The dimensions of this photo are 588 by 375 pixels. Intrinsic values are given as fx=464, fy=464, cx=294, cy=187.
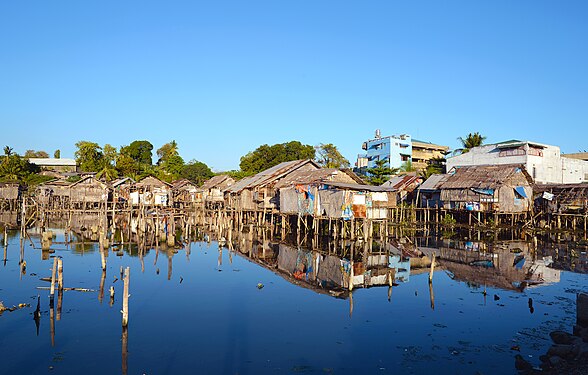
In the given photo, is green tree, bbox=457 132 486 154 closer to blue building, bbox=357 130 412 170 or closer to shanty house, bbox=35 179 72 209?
blue building, bbox=357 130 412 170

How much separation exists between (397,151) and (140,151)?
3555 centimetres

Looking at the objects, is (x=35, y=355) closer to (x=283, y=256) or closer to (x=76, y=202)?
(x=283, y=256)

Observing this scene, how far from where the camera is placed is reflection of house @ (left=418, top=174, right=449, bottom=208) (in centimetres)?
3514

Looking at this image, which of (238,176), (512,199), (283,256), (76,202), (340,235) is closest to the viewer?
(283,256)

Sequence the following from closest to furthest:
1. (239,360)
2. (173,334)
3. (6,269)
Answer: (239,360) → (173,334) → (6,269)

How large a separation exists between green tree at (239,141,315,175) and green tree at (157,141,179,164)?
1699 cm

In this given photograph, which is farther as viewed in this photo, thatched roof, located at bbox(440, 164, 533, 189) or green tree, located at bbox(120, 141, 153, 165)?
green tree, located at bbox(120, 141, 153, 165)

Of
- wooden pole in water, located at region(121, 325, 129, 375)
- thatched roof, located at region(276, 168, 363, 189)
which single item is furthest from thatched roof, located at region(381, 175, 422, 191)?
wooden pole in water, located at region(121, 325, 129, 375)

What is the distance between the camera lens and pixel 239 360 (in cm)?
882

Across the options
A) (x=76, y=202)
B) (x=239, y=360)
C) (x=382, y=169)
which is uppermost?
(x=382, y=169)

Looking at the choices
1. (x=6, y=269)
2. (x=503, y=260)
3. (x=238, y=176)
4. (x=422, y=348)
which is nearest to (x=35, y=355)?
(x=422, y=348)

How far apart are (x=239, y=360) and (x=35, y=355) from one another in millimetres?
3900

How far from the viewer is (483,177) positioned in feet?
102

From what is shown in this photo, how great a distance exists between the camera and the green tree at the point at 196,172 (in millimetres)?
63219
